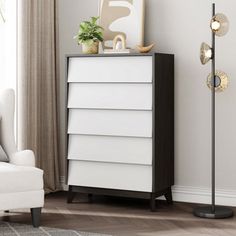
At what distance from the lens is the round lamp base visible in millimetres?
4703

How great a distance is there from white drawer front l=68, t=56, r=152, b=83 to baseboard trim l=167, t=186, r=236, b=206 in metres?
1.09

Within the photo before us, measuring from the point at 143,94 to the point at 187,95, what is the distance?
54 centimetres

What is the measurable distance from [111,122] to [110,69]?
440 mm

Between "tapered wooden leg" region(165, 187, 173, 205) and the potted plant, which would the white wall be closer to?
"tapered wooden leg" region(165, 187, 173, 205)

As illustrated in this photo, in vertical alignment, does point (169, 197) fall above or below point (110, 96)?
below

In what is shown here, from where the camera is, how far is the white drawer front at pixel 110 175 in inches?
195

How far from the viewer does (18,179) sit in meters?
4.26

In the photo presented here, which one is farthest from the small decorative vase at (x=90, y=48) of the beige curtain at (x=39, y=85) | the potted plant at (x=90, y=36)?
the beige curtain at (x=39, y=85)

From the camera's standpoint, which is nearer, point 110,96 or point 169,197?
point 110,96

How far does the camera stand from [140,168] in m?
4.98

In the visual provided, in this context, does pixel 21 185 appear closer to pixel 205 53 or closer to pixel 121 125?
pixel 121 125

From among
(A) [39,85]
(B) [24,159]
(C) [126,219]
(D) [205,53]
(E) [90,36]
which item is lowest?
(C) [126,219]

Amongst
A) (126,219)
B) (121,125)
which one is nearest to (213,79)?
(121,125)

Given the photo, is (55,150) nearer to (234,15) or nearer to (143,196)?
(143,196)
